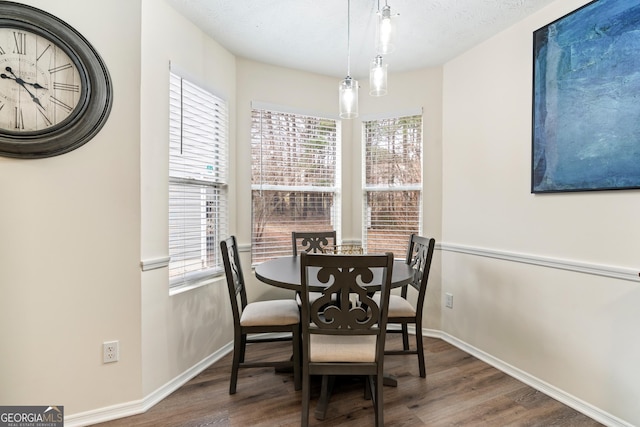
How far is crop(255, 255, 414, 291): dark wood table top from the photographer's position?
5.71ft

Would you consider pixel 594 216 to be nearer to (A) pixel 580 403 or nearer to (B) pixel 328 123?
(A) pixel 580 403

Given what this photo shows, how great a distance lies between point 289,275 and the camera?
6.40ft

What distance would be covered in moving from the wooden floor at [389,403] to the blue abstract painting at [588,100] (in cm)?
137

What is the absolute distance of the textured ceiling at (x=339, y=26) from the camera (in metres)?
2.03

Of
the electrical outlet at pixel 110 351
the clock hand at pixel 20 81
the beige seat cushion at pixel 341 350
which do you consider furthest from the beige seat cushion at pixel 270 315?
the clock hand at pixel 20 81

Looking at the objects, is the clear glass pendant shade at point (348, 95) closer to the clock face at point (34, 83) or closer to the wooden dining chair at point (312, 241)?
the wooden dining chair at point (312, 241)

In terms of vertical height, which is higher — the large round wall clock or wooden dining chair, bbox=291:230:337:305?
the large round wall clock

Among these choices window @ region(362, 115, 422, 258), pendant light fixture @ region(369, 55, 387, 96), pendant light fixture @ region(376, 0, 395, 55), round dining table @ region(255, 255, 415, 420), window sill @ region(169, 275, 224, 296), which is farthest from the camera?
window @ region(362, 115, 422, 258)

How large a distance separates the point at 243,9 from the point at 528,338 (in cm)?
303

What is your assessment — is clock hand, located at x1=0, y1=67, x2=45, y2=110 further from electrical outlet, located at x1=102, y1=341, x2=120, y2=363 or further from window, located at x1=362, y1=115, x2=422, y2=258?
window, located at x1=362, y1=115, x2=422, y2=258

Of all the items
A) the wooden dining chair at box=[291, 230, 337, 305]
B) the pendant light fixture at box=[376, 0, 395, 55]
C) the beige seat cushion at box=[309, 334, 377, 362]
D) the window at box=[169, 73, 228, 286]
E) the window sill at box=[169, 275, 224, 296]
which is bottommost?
the beige seat cushion at box=[309, 334, 377, 362]

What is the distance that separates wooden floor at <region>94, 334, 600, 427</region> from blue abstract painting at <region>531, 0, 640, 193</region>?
137cm

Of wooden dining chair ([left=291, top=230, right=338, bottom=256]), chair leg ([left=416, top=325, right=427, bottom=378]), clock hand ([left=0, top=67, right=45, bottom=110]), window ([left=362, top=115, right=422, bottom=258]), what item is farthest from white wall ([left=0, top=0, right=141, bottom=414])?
window ([left=362, top=115, right=422, bottom=258])

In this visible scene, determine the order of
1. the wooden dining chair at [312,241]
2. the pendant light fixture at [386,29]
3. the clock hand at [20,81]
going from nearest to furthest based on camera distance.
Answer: the clock hand at [20,81]
the pendant light fixture at [386,29]
the wooden dining chair at [312,241]
